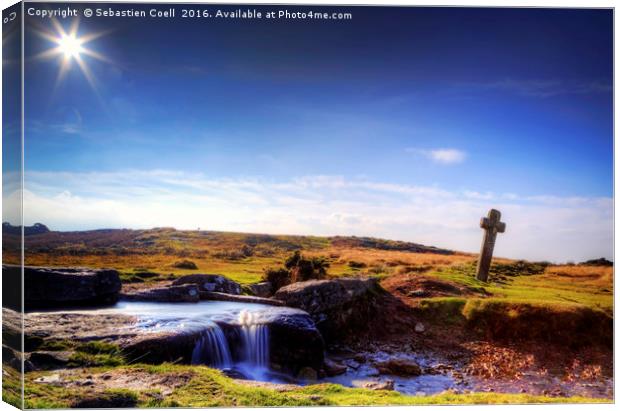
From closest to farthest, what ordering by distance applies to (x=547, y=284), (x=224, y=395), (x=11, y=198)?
(x=11, y=198) < (x=224, y=395) < (x=547, y=284)

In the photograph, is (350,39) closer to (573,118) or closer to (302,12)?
(302,12)

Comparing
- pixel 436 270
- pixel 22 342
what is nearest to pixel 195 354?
pixel 22 342

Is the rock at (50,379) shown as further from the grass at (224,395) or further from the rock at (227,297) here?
the rock at (227,297)

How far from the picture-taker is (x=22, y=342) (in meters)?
9.14

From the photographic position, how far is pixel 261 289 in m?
11.7

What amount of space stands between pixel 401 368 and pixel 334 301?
1.96 metres

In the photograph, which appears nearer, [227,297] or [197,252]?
[197,252]

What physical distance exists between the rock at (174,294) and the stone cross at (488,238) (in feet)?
19.1

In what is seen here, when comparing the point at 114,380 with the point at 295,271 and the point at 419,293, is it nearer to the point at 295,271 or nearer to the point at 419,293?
the point at 295,271

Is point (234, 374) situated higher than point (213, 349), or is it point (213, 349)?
point (213, 349)

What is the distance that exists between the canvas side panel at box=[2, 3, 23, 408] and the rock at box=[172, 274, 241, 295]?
2966 mm

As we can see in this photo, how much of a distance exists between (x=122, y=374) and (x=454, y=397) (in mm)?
5663

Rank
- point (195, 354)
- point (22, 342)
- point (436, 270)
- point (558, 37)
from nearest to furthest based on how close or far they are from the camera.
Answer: point (22, 342)
point (195, 354)
point (558, 37)
point (436, 270)

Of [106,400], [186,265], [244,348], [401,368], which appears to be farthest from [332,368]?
[106,400]
